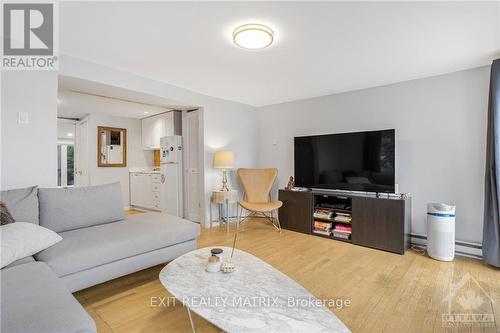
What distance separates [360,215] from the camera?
10.8 feet

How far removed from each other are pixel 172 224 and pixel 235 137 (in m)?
2.47

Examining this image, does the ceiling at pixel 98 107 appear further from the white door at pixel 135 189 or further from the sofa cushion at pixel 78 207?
the sofa cushion at pixel 78 207

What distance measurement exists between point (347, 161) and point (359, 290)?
194cm

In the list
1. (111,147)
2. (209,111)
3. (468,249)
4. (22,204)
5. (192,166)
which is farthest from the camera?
(111,147)

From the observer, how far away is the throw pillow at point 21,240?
1452 millimetres

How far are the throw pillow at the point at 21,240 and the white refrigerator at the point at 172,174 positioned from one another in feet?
9.58

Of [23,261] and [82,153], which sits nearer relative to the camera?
[23,261]

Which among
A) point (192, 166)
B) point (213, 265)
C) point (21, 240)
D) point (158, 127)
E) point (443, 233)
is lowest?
point (443, 233)

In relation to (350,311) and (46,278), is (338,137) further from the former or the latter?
(46,278)

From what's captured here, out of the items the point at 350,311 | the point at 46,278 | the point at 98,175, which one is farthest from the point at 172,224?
the point at 98,175

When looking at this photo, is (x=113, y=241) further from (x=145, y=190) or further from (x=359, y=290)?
(x=145, y=190)

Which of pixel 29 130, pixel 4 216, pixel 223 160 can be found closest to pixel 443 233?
pixel 223 160

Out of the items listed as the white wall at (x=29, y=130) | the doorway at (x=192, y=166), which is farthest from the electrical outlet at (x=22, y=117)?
the doorway at (x=192, y=166)

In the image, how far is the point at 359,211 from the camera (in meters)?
3.31
